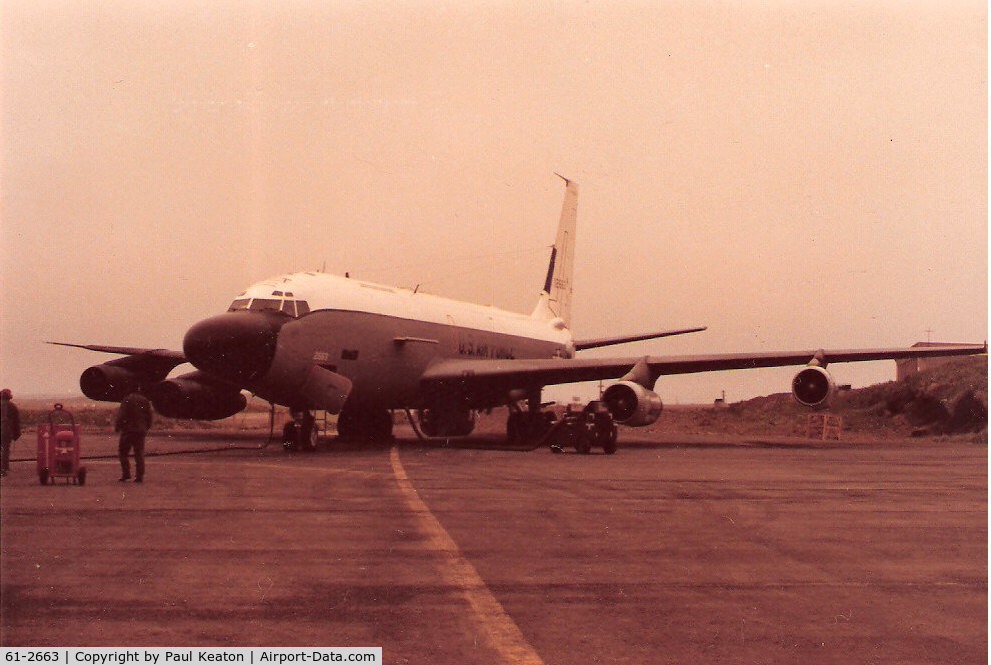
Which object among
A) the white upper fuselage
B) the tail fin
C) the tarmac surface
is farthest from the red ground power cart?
the tail fin

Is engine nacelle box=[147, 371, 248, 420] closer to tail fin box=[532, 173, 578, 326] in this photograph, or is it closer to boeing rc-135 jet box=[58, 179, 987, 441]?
boeing rc-135 jet box=[58, 179, 987, 441]

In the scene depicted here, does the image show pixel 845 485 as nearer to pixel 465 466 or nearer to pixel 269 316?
pixel 465 466

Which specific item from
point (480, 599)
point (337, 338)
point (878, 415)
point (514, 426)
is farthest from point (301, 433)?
point (878, 415)

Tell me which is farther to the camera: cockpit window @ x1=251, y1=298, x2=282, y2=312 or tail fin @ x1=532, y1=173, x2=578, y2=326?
tail fin @ x1=532, y1=173, x2=578, y2=326

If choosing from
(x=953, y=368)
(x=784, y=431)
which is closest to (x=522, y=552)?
(x=784, y=431)

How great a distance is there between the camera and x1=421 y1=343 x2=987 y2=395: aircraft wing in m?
28.2

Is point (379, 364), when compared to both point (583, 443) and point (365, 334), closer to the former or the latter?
point (365, 334)

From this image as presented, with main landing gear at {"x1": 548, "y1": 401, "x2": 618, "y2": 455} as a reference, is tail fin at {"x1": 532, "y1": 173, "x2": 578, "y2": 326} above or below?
above

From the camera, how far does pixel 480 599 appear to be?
713 cm

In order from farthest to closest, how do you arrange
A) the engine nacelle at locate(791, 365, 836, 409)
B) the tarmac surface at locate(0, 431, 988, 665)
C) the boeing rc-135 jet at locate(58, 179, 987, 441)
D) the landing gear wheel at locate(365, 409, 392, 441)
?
the landing gear wheel at locate(365, 409, 392, 441)
the engine nacelle at locate(791, 365, 836, 409)
the boeing rc-135 jet at locate(58, 179, 987, 441)
the tarmac surface at locate(0, 431, 988, 665)

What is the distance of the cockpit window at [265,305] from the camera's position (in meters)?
23.5

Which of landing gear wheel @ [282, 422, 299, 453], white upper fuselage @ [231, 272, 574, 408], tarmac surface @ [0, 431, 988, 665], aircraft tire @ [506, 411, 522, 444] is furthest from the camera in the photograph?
aircraft tire @ [506, 411, 522, 444]

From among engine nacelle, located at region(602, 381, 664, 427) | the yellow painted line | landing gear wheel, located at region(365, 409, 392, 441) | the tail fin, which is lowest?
the yellow painted line

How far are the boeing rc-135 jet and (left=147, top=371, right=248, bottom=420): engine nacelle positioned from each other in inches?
1.4
